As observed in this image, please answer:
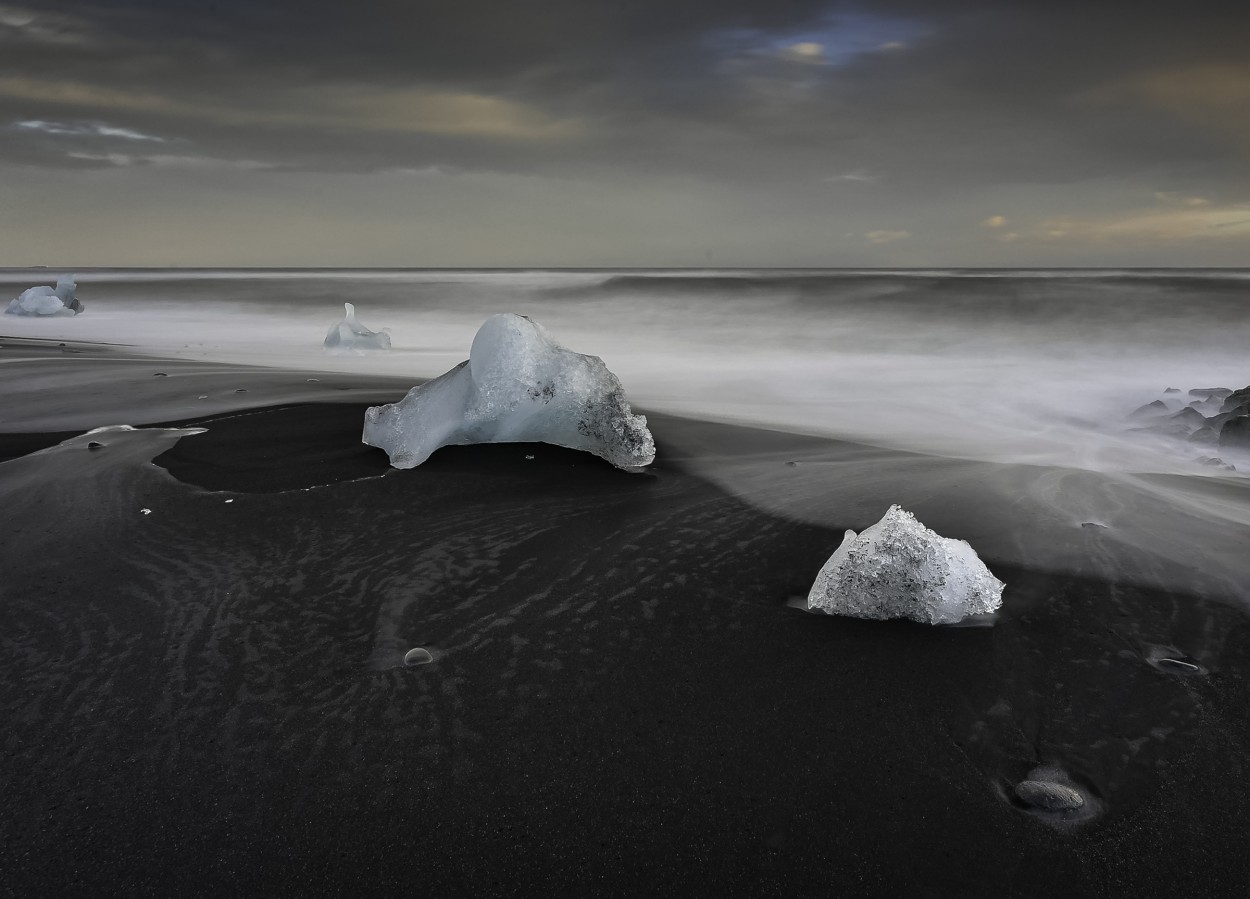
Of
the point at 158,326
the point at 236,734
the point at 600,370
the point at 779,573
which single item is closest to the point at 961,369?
the point at 600,370

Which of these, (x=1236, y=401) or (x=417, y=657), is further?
(x=1236, y=401)

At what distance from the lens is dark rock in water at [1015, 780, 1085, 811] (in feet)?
7.01

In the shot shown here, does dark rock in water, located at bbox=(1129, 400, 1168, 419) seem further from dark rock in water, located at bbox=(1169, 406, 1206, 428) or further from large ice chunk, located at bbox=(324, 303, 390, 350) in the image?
large ice chunk, located at bbox=(324, 303, 390, 350)

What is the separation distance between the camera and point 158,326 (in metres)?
23.4

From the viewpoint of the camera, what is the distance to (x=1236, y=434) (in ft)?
21.5

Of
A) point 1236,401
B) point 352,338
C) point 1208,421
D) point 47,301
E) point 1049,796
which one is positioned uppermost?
point 47,301

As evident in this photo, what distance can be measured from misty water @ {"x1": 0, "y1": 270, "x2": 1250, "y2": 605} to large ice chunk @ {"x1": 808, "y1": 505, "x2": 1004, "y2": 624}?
0.77 meters

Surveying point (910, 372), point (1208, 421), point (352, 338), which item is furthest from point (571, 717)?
point (352, 338)

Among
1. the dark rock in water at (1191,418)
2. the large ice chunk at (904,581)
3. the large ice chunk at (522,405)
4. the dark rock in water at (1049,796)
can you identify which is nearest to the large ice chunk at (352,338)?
the large ice chunk at (522,405)

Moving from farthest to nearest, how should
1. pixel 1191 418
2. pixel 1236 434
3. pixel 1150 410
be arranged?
1. pixel 1150 410
2. pixel 1191 418
3. pixel 1236 434

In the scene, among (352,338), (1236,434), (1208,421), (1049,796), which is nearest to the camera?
(1049,796)

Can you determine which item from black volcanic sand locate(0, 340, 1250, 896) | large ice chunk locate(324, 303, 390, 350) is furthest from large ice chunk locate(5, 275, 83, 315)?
black volcanic sand locate(0, 340, 1250, 896)

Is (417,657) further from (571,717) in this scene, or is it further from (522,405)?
(522,405)

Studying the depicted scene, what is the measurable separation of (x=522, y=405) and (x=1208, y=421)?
21.3 ft
